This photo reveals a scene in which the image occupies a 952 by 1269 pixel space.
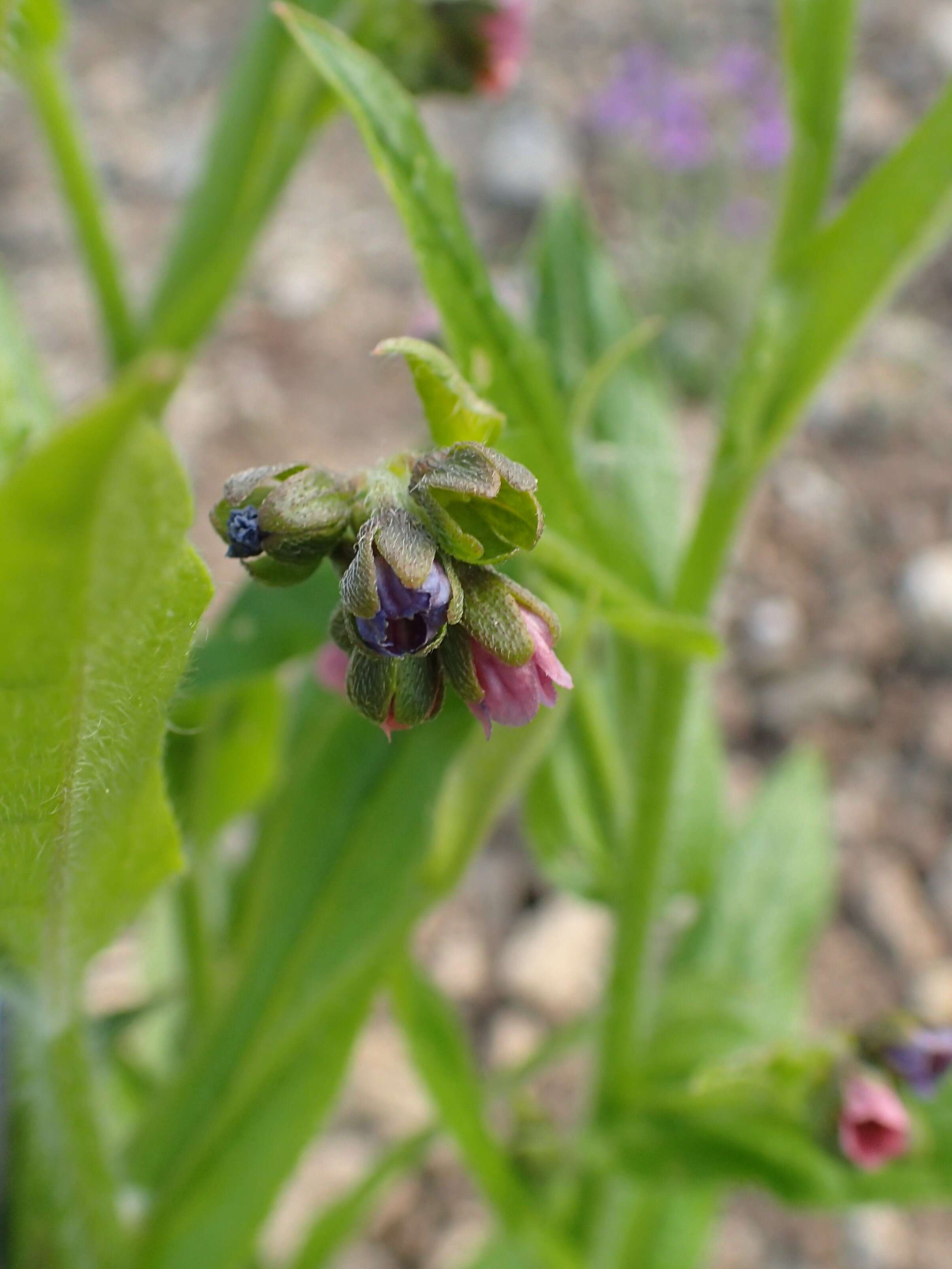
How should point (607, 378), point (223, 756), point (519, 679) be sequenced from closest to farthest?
point (519, 679) → point (607, 378) → point (223, 756)

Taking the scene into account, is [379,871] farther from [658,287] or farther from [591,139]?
[591,139]

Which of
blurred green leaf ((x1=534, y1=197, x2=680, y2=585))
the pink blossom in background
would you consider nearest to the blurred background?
blurred green leaf ((x1=534, y1=197, x2=680, y2=585))

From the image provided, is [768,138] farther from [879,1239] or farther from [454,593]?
[454,593]

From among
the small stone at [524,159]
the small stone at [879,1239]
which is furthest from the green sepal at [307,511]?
the small stone at [524,159]

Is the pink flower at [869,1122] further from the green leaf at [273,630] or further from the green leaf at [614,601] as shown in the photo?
the green leaf at [273,630]

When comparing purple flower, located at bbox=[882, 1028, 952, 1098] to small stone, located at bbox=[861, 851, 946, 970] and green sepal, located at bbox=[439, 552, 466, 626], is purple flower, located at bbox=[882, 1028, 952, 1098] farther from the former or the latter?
small stone, located at bbox=[861, 851, 946, 970]

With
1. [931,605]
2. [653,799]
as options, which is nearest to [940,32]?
[931,605]
